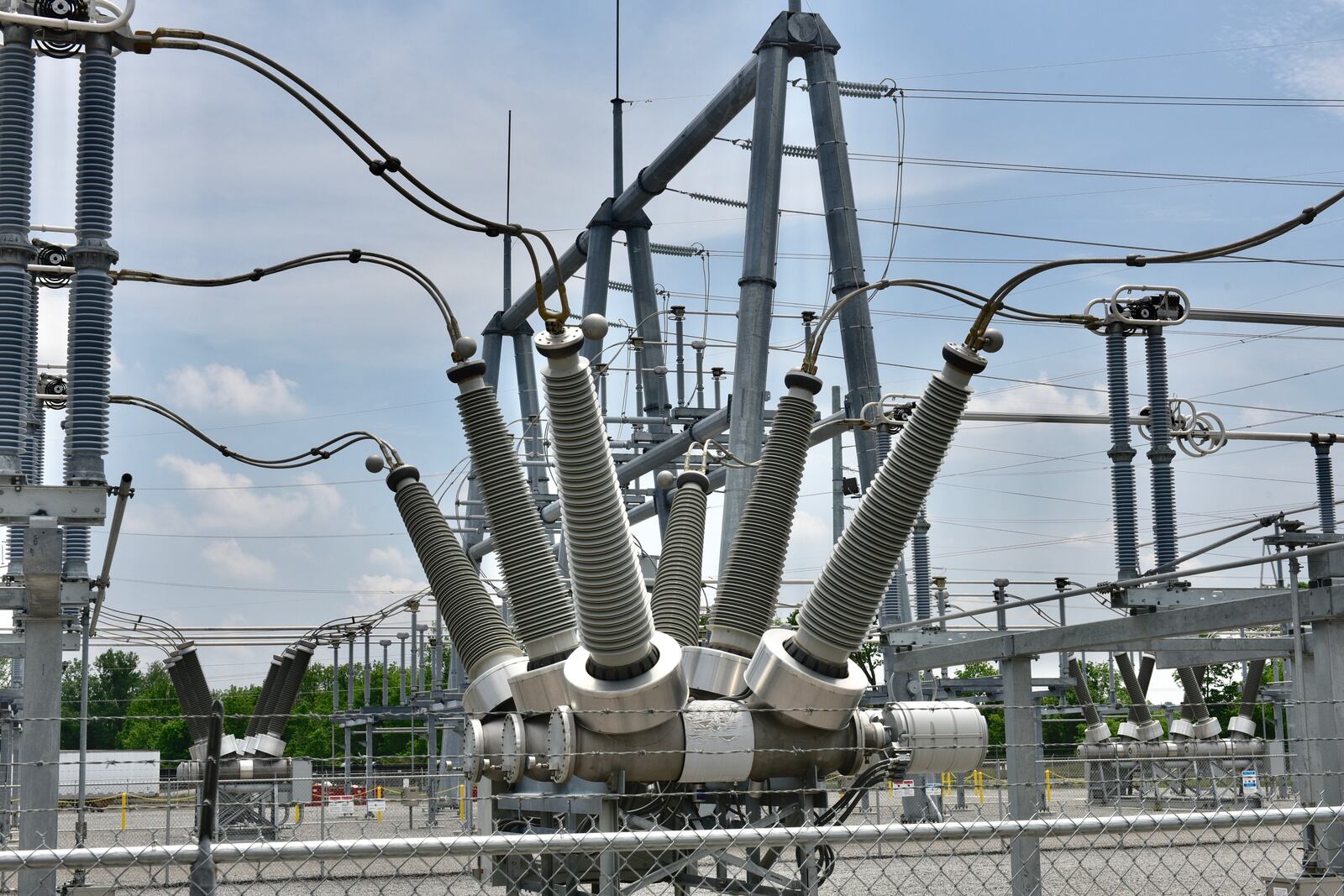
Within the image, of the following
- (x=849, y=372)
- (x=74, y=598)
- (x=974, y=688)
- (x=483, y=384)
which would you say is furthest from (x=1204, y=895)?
(x=974, y=688)

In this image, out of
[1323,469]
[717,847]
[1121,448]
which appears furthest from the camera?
[1323,469]

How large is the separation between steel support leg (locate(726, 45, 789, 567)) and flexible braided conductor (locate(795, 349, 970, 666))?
601 cm

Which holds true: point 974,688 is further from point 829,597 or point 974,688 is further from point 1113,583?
point 829,597

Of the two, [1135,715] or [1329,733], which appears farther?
[1135,715]

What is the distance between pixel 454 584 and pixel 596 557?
2353 mm

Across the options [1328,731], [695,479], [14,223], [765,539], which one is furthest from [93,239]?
[1328,731]

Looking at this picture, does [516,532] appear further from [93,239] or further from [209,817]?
[209,817]

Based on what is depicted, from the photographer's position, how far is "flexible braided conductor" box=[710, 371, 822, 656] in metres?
8.09

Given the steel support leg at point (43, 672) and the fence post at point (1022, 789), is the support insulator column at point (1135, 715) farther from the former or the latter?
the steel support leg at point (43, 672)

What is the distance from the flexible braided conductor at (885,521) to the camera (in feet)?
21.7

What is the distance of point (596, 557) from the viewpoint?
20.5 ft

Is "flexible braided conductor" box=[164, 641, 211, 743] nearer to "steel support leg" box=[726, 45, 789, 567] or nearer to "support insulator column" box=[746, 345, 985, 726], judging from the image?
"steel support leg" box=[726, 45, 789, 567]

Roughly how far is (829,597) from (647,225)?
550 inches

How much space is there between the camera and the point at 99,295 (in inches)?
294
